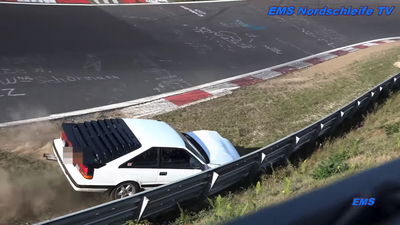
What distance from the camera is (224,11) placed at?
28.5m

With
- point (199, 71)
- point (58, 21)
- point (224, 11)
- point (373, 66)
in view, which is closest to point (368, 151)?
point (199, 71)

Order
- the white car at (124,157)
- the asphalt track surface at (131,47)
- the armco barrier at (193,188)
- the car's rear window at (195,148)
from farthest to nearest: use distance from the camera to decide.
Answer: the asphalt track surface at (131,47)
the car's rear window at (195,148)
the white car at (124,157)
the armco barrier at (193,188)

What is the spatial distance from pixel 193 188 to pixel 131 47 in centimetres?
1217

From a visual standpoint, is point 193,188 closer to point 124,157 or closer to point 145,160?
point 145,160

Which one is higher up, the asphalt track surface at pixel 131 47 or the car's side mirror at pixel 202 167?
the car's side mirror at pixel 202 167

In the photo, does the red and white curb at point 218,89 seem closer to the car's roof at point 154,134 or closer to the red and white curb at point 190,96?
the red and white curb at point 190,96

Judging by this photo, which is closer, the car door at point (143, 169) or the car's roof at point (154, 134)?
the car door at point (143, 169)


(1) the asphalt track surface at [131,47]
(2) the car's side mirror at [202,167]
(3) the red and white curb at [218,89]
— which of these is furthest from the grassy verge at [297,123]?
(1) the asphalt track surface at [131,47]

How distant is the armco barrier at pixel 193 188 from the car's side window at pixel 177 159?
2.39ft

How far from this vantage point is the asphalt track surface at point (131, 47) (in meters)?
14.0

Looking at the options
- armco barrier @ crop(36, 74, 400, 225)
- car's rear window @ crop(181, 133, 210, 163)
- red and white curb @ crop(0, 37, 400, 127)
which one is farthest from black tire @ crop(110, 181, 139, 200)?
red and white curb @ crop(0, 37, 400, 127)

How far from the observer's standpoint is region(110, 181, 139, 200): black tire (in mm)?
8102

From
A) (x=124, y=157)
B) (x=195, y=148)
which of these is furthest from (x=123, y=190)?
(x=195, y=148)

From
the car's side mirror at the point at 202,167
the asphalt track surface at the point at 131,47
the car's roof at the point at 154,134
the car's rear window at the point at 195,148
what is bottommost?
the asphalt track surface at the point at 131,47
